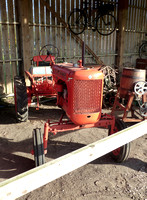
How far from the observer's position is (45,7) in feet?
20.3

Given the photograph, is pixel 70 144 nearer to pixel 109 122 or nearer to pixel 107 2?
pixel 109 122

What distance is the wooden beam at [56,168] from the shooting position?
53.0 inches

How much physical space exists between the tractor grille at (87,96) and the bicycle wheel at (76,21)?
496 centimetres

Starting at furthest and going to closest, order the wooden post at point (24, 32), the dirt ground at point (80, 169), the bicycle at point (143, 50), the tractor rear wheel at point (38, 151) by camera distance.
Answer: the bicycle at point (143, 50), the wooden post at point (24, 32), the tractor rear wheel at point (38, 151), the dirt ground at point (80, 169)

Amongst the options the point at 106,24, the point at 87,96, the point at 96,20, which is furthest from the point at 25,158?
the point at 106,24

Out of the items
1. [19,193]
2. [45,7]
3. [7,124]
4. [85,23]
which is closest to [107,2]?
[85,23]

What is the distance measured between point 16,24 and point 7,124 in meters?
3.07

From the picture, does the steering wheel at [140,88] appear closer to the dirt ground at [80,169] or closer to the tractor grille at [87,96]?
the dirt ground at [80,169]

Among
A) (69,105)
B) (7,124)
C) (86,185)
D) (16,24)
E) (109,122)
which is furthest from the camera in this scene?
(16,24)

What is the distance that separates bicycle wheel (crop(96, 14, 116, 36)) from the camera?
7789 mm

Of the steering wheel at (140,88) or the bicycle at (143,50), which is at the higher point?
the bicycle at (143,50)

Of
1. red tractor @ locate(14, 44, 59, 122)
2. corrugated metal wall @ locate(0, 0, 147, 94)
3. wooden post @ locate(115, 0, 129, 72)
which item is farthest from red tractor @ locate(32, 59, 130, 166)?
wooden post @ locate(115, 0, 129, 72)

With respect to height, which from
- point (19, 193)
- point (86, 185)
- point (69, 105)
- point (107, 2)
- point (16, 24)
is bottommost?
point (86, 185)

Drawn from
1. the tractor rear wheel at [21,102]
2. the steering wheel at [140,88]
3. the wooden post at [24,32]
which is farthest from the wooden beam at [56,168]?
the wooden post at [24,32]
